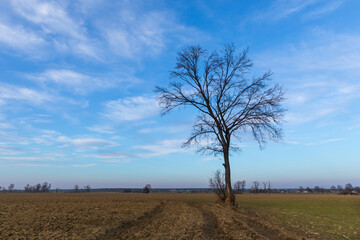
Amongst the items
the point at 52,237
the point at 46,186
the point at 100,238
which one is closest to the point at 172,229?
the point at 100,238

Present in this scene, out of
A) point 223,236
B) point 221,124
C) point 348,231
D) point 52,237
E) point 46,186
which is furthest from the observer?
point 46,186

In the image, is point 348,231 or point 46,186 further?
point 46,186

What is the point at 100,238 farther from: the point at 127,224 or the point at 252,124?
the point at 252,124

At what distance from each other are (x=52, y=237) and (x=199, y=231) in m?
6.42

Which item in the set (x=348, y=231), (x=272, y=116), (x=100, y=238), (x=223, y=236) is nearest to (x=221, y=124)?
(x=272, y=116)

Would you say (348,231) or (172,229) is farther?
(348,231)

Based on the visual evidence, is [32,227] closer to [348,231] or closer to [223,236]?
[223,236]

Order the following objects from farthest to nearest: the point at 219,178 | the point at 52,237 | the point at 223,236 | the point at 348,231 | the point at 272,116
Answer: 1. the point at 219,178
2. the point at 272,116
3. the point at 348,231
4. the point at 223,236
5. the point at 52,237

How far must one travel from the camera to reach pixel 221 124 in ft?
91.1

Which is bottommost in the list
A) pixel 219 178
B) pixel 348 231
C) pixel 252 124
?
pixel 348 231

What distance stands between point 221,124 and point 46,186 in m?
151

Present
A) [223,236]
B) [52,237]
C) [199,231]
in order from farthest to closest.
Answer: [199,231] → [223,236] → [52,237]

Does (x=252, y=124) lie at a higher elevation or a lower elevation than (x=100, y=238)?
higher

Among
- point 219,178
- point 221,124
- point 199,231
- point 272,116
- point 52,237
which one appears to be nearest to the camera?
point 52,237
